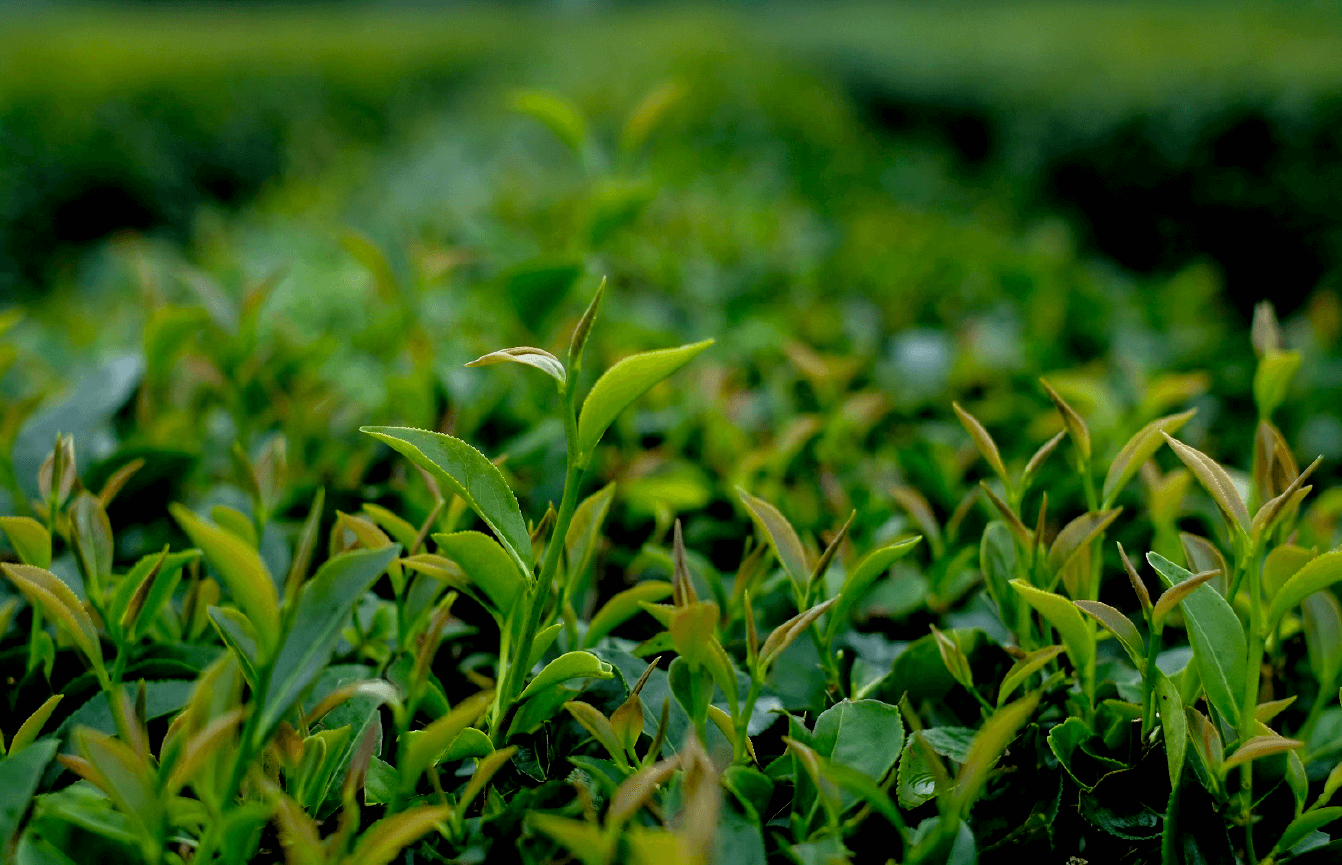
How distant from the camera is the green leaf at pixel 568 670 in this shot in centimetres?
80

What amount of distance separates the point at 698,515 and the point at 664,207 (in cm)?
189

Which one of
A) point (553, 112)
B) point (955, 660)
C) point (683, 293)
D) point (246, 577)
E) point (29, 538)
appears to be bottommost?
point (683, 293)

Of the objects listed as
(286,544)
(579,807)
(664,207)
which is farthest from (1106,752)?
(664,207)

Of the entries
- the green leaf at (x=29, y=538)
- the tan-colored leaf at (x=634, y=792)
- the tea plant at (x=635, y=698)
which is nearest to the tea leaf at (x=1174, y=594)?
the tea plant at (x=635, y=698)

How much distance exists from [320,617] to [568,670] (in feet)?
0.69

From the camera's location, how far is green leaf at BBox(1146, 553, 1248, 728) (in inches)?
31.8

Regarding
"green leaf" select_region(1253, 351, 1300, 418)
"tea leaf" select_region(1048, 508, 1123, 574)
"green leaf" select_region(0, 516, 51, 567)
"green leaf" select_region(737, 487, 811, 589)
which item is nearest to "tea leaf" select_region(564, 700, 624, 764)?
"green leaf" select_region(737, 487, 811, 589)

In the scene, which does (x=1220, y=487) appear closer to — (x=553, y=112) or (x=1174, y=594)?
(x=1174, y=594)

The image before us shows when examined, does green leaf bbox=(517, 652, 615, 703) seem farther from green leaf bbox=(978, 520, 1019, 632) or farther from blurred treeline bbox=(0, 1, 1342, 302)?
blurred treeline bbox=(0, 1, 1342, 302)

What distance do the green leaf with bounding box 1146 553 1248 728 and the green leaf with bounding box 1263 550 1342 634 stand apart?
0.03 meters

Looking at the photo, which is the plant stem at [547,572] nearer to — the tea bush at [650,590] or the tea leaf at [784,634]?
the tea bush at [650,590]

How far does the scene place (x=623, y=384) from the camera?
776mm

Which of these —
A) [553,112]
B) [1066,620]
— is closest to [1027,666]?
[1066,620]

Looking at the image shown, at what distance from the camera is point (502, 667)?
84 cm
